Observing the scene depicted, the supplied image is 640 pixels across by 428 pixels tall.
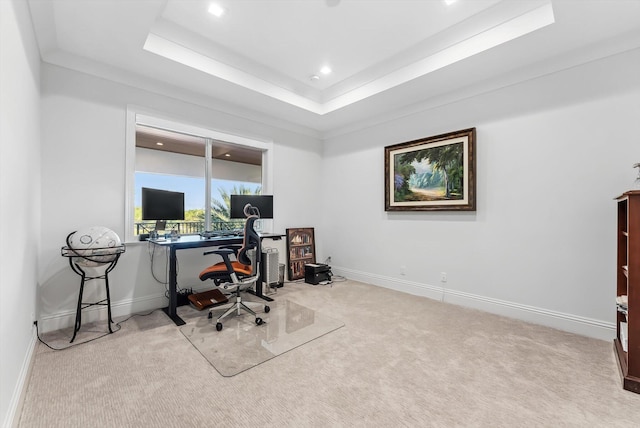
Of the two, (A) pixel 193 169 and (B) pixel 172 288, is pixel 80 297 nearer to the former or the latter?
(B) pixel 172 288

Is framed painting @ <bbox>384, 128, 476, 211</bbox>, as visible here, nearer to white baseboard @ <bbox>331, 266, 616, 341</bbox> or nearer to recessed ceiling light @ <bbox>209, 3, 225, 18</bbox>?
white baseboard @ <bbox>331, 266, 616, 341</bbox>

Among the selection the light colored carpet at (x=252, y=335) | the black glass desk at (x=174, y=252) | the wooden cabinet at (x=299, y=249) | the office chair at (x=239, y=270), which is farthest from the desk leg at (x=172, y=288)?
the wooden cabinet at (x=299, y=249)

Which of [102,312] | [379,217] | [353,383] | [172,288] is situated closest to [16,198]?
[172,288]

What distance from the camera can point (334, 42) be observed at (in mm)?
3098

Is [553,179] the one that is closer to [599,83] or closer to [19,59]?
[599,83]

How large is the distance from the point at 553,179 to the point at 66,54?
5.14 m

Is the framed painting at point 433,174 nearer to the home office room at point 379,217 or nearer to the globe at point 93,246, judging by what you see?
the home office room at point 379,217

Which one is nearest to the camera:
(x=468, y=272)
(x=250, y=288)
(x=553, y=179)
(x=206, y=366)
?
(x=206, y=366)

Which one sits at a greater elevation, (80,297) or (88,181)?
(88,181)

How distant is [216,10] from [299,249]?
3508 millimetres

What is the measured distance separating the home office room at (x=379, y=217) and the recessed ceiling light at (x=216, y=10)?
1.0 inches

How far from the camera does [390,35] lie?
9.77 feet

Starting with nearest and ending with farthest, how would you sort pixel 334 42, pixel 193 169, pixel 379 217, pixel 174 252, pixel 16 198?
pixel 16 198, pixel 174 252, pixel 334 42, pixel 193 169, pixel 379 217

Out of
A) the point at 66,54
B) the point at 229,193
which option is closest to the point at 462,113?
the point at 229,193
